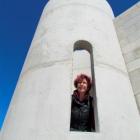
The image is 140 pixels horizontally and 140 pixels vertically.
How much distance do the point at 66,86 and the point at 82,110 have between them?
2.15 ft

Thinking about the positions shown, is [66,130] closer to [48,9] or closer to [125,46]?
[125,46]

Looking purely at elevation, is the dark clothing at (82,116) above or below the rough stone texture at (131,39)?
below

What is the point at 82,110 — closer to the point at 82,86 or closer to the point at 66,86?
the point at 82,86

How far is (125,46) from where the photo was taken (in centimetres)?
700

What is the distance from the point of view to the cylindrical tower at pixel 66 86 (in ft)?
14.5

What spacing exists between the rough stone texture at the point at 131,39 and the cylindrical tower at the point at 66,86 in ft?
0.78

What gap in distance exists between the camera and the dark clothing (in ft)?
16.7

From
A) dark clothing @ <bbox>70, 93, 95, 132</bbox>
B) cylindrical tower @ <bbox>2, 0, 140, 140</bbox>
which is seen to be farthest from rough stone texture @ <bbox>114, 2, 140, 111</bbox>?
dark clothing @ <bbox>70, 93, 95, 132</bbox>

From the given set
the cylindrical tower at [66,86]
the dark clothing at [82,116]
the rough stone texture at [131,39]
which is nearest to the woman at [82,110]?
the dark clothing at [82,116]

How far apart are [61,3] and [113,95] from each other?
445 centimetres

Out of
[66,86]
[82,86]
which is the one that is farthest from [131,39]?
[66,86]

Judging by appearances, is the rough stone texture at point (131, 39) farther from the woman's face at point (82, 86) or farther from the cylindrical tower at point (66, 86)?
the woman's face at point (82, 86)

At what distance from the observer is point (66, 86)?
500 cm

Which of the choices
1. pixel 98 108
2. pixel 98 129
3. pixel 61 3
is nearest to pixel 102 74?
pixel 98 108
